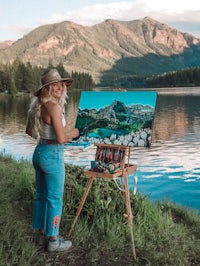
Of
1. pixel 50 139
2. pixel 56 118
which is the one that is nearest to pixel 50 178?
pixel 50 139

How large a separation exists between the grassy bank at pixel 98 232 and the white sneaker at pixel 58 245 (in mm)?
75

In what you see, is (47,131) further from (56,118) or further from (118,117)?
(118,117)

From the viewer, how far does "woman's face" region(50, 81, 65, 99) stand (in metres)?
4.58

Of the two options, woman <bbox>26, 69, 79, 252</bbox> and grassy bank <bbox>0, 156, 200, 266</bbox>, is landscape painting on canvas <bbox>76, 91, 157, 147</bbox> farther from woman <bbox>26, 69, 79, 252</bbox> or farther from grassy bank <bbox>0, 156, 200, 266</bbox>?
grassy bank <bbox>0, 156, 200, 266</bbox>

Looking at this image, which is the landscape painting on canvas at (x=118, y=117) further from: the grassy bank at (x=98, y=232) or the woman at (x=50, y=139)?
the grassy bank at (x=98, y=232)

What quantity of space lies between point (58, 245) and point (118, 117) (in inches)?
80.5

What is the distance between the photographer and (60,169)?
4.66 meters

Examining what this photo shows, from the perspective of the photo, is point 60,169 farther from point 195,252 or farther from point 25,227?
point 195,252

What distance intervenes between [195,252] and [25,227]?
99.5 inches

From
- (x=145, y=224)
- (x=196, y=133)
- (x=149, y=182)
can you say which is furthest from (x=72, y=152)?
(x=145, y=224)

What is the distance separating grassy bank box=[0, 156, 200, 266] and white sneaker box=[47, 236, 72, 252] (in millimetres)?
75

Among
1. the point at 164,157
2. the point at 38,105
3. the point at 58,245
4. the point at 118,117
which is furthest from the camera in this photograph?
the point at 164,157

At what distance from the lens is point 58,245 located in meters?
4.82

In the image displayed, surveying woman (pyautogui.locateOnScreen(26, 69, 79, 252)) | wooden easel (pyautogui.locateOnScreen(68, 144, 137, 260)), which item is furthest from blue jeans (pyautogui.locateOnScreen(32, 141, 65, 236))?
wooden easel (pyautogui.locateOnScreen(68, 144, 137, 260))
